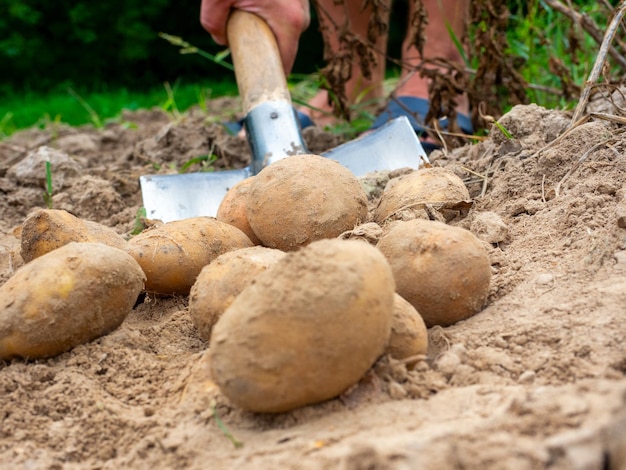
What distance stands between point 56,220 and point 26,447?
545 millimetres

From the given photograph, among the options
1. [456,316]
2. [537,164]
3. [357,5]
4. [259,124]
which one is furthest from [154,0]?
[456,316]

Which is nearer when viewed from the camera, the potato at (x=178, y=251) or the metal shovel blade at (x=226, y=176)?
the potato at (x=178, y=251)

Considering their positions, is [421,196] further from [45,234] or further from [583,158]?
[45,234]

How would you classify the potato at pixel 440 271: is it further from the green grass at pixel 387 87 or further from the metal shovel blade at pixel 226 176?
the green grass at pixel 387 87

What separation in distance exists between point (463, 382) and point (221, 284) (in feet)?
1.53

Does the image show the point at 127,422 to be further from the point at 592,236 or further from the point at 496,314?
the point at 592,236

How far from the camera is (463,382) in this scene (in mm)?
1176

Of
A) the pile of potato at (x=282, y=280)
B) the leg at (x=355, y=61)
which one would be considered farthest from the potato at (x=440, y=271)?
the leg at (x=355, y=61)

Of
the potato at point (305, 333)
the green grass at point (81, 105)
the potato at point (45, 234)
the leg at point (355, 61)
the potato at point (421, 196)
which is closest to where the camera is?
the potato at point (305, 333)

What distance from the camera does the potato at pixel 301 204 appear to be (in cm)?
158

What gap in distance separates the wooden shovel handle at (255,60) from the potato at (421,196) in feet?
2.67

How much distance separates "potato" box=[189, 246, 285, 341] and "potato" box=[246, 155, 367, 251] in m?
0.17

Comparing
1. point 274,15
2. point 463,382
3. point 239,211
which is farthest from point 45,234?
point 274,15

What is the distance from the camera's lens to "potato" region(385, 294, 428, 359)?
1206 millimetres
